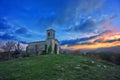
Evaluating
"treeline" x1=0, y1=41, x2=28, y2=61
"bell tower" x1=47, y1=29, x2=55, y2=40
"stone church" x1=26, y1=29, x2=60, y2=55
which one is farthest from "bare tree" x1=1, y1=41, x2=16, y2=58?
"bell tower" x1=47, y1=29, x2=55, y2=40

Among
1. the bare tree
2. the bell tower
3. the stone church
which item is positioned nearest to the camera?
the stone church

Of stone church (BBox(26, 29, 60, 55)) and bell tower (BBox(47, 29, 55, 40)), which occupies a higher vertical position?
bell tower (BBox(47, 29, 55, 40))

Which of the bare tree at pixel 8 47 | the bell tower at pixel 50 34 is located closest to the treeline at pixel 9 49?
the bare tree at pixel 8 47

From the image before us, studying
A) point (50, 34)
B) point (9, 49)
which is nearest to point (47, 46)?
point (50, 34)

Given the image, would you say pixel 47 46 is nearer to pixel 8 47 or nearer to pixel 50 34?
pixel 50 34

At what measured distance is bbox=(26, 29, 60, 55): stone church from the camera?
40778 mm

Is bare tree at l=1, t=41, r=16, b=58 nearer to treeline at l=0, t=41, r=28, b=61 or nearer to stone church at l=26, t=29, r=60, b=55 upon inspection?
treeline at l=0, t=41, r=28, b=61

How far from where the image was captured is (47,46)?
40.9 meters

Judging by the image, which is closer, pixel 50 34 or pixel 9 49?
pixel 50 34

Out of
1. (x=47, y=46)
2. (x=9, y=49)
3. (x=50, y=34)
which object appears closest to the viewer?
(x=47, y=46)

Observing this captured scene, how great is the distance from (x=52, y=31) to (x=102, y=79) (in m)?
27.0

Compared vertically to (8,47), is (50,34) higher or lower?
higher

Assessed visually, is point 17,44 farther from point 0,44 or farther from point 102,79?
Answer: point 102,79

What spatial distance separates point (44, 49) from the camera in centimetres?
4150
